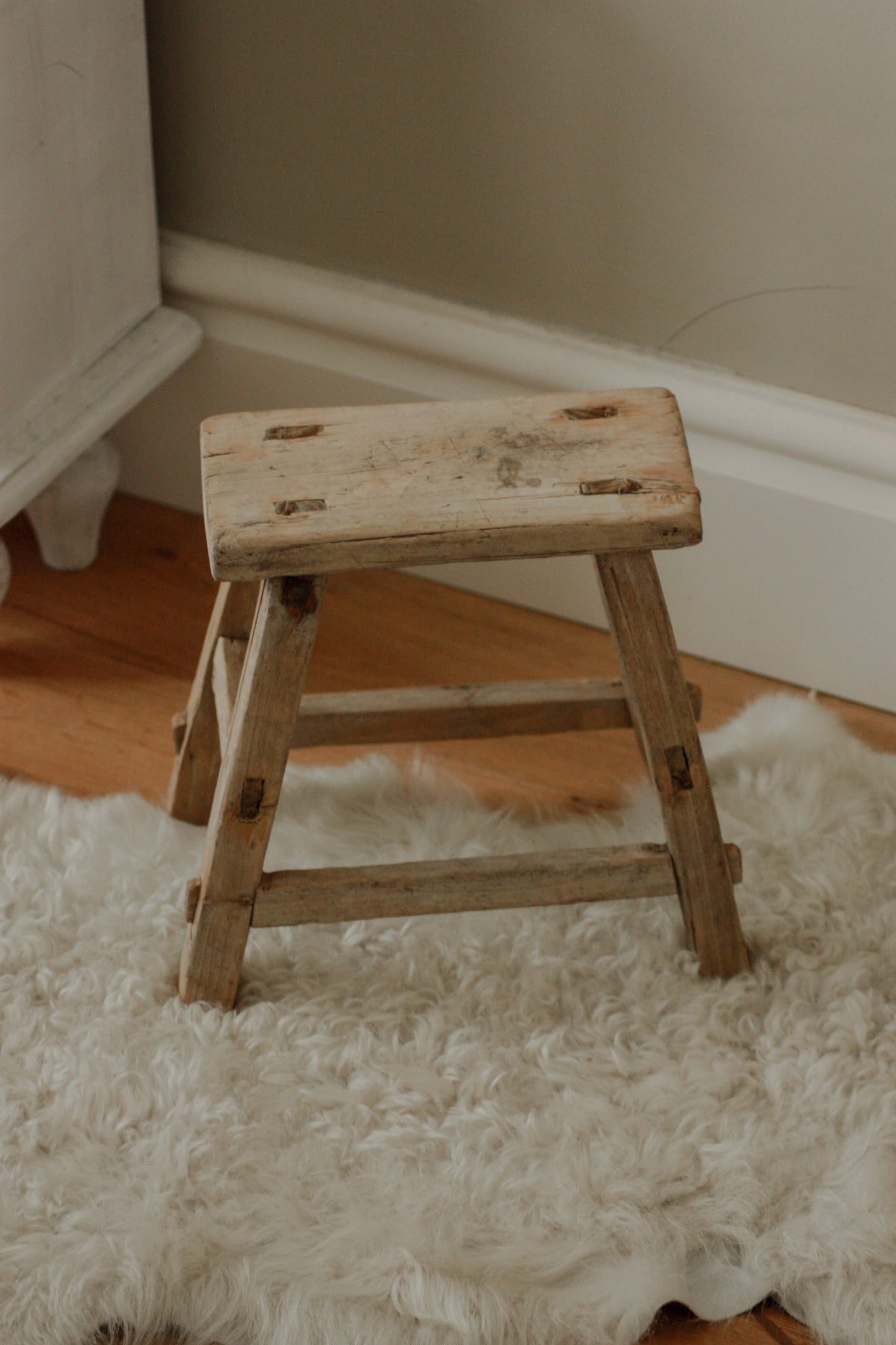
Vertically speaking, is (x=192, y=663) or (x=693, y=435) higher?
(x=693, y=435)

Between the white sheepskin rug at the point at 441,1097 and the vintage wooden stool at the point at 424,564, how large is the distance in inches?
2.5

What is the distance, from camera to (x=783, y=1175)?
A: 812 millimetres

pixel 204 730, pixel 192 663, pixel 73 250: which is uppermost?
pixel 73 250

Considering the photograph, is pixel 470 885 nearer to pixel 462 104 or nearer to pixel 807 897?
pixel 807 897

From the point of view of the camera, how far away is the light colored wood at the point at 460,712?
3.10 ft

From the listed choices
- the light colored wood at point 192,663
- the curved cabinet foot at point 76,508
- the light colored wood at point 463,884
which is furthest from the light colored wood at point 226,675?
the curved cabinet foot at point 76,508

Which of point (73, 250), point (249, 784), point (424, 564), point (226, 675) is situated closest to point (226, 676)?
point (226, 675)

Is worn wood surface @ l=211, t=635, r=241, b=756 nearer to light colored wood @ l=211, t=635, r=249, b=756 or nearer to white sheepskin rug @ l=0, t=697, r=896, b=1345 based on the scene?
light colored wood @ l=211, t=635, r=249, b=756

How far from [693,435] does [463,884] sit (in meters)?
0.49

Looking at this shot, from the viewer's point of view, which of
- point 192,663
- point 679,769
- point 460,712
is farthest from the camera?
point 192,663

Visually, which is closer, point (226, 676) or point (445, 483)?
point (445, 483)

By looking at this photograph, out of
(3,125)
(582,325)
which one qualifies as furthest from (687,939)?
(3,125)

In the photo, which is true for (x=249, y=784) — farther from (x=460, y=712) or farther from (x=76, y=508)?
(x=76, y=508)

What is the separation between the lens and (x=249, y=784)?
0.81 m
